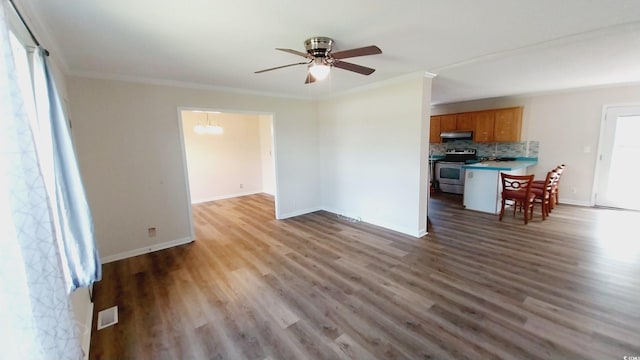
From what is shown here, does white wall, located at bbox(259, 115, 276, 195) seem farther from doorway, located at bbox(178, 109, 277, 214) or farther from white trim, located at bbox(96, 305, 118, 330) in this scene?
white trim, located at bbox(96, 305, 118, 330)

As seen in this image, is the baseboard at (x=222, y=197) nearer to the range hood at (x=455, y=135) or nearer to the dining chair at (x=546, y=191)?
the range hood at (x=455, y=135)

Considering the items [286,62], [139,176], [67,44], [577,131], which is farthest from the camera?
[577,131]

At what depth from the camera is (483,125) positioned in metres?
6.45

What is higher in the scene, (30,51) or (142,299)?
(30,51)

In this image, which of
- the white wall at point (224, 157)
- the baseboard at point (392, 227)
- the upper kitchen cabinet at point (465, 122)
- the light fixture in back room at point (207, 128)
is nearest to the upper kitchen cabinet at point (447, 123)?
the upper kitchen cabinet at point (465, 122)

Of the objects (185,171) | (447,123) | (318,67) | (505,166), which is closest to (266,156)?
(185,171)

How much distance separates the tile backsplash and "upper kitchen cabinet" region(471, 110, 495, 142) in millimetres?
495

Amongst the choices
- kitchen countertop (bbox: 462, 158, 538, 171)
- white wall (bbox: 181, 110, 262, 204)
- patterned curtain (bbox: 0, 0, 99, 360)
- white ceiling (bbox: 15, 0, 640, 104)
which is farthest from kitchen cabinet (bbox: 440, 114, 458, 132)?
patterned curtain (bbox: 0, 0, 99, 360)

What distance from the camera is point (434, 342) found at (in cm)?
203

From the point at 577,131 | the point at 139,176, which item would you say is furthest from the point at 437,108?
the point at 139,176

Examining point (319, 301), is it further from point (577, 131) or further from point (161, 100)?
point (577, 131)

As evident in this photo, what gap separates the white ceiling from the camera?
6.03ft

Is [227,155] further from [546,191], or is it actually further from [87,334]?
[546,191]

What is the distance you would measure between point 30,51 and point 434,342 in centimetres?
337
